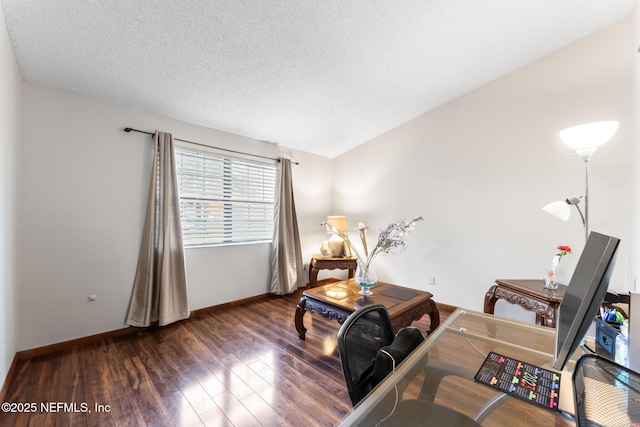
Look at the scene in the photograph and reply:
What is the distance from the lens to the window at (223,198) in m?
3.06

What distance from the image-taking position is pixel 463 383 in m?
0.97

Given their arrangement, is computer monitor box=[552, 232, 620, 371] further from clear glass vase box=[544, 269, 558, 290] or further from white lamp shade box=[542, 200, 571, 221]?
clear glass vase box=[544, 269, 558, 290]

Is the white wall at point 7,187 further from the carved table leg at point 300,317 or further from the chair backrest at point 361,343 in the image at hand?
the chair backrest at point 361,343

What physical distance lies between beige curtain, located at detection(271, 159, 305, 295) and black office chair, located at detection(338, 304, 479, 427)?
283cm

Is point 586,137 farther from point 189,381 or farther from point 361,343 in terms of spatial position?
point 189,381

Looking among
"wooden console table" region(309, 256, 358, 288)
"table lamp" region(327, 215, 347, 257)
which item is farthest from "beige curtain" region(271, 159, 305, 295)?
"table lamp" region(327, 215, 347, 257)

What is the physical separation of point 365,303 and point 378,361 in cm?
127

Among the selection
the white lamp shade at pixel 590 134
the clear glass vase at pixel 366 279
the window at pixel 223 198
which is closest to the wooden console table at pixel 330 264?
the window at pixel 223 198

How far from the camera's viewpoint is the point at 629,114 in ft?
7.34

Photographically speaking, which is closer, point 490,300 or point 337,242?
point 490,300

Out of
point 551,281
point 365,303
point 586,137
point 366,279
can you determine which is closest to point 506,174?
point 586,137

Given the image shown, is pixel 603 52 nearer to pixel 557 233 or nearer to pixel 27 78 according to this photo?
pixel 557 233

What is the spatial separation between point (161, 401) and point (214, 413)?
0.40 m

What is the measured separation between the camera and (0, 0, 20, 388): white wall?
5.25ft
